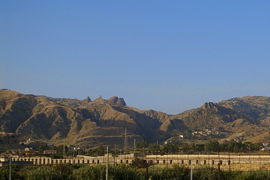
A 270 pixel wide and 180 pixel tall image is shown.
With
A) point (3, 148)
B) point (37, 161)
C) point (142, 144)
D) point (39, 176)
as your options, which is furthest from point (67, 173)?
point (142, 144)

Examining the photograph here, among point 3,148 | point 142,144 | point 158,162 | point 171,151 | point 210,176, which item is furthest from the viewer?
point 142,144

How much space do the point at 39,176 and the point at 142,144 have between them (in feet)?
430

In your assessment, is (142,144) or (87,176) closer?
(87,176)

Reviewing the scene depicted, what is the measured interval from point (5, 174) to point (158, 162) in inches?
1738

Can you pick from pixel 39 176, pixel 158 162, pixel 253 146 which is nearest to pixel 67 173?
pixel 39 176

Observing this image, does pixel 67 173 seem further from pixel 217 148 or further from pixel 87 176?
pixel 217 148

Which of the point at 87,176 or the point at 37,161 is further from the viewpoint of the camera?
the point at 37,161

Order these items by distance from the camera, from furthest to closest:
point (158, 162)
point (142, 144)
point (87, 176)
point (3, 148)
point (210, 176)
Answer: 1. point (142, 144)
2. point (3, 148)
3. point (158, 162)
4. point (210, 176)
5. point (87, 176)

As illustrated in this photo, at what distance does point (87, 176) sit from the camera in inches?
2226

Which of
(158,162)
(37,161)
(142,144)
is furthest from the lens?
(142,144)

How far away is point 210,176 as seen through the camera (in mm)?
61156

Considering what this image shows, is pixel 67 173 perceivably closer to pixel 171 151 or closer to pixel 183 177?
pixel 183 177

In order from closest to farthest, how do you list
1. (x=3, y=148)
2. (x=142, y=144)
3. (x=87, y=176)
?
1. (x=87, y=176)
2. (x=3, y=148)
3. (x=142, y=144)

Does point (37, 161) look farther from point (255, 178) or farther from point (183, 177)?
point (255, 178)
